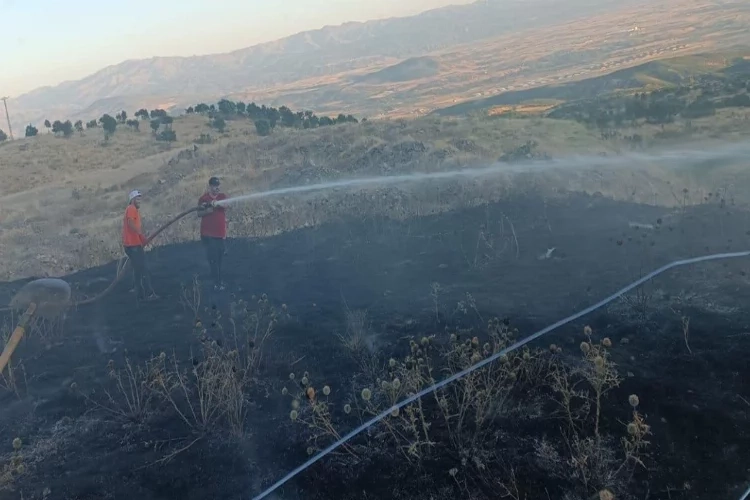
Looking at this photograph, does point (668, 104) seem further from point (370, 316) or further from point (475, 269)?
point (370, 316)

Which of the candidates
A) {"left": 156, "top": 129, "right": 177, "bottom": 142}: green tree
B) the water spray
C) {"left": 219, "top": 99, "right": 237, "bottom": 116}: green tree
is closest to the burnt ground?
the water spray

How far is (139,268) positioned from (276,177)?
35.1ft

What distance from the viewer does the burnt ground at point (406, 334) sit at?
4.25m

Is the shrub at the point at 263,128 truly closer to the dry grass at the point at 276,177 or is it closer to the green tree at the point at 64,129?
the dry grass at the point at 276,177

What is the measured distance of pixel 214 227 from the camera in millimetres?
8617

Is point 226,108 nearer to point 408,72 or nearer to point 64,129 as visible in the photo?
point 64,129

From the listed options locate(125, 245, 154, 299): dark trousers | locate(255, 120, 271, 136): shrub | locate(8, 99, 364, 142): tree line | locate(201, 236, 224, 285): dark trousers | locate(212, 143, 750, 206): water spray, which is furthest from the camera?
locate(8, 99, 364, 142): tree line

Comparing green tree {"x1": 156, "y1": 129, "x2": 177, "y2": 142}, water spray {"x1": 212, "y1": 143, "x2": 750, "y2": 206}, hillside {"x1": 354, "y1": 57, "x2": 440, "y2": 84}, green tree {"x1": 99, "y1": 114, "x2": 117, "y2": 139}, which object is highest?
hillside {"x1": 354, "y1": 57, "x2": 440, "y2": 84}

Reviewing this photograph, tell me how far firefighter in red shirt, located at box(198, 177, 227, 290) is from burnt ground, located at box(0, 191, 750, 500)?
47cm

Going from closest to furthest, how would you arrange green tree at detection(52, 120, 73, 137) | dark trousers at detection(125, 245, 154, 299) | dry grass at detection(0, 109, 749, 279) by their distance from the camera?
dark trousers at detection(125, 245, 154, 299) < dry grass at detection(0, 109, 749, 279) < green tree at detection(52, 120, 73, 137)

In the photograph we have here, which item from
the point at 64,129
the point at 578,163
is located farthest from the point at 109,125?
the point at 578,163

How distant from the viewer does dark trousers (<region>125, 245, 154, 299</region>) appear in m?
8.51

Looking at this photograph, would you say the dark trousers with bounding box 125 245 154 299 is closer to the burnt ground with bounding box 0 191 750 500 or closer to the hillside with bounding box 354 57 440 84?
the burnt ground with bounding box 0 191 750 500

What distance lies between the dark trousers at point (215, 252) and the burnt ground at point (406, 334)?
406 mm
